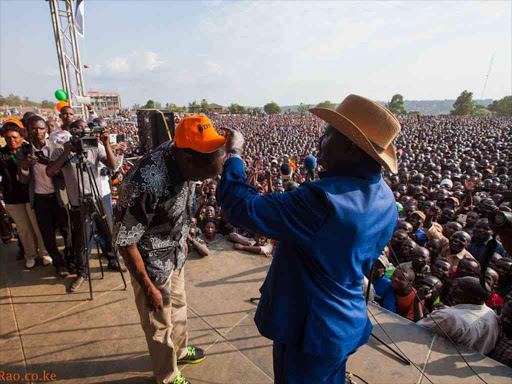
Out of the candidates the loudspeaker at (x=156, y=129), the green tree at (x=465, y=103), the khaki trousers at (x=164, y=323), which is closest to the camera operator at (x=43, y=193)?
the loudspeaker at (x=156, y=129)

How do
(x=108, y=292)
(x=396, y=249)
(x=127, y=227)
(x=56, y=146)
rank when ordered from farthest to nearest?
(x=396, y=249) → (x=56, y=146) → (x=108, y=292) → (x=127, y=227)

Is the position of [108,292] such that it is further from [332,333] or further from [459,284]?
[459,284]

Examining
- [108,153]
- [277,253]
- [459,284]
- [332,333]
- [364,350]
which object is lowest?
[364,350]

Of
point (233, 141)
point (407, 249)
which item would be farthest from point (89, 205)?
point (407, 249)

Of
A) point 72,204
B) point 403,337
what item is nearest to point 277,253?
point 403,337

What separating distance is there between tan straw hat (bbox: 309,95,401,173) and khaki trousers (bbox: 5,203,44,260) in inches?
145

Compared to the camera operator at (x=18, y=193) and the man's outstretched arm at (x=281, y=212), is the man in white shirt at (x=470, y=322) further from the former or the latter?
the camera operator at (x=18, y=193)

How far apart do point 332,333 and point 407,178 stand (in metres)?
10.6

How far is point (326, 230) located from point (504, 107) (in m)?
85.9

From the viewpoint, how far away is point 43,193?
3137 mm

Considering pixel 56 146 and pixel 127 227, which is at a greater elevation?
pixel 56 146

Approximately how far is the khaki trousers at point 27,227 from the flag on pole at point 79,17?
8638 millimetres

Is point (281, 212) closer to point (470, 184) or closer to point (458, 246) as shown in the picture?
point (458, 246)

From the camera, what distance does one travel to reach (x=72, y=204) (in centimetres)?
298
